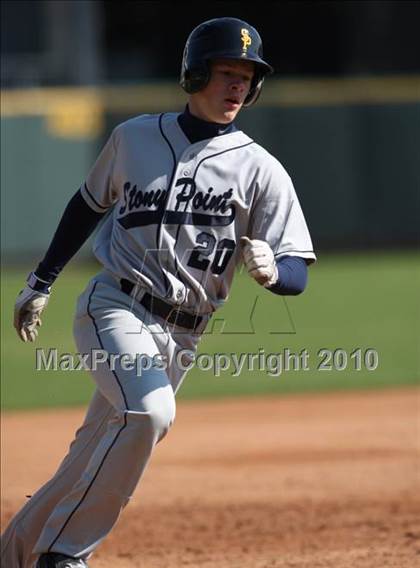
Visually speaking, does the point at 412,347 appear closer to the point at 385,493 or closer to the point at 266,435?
the point at 266,435

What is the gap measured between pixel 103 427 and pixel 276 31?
2134cm

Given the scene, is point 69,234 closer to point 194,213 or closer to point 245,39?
point 194,213

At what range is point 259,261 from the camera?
3631 millimetres

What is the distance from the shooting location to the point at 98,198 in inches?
167

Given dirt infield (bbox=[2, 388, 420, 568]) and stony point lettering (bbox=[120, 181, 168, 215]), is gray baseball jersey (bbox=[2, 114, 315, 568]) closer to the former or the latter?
stony point lettering (bbox=[120, 181, 168, 215])

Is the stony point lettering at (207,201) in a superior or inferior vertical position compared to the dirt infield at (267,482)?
superior

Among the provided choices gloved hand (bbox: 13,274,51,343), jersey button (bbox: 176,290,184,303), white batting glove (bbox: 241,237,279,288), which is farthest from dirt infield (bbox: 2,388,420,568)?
white batting glove (bbox: 241,237,279,288)

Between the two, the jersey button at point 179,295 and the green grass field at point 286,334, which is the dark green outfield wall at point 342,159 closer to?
the green grass field at point 286,334

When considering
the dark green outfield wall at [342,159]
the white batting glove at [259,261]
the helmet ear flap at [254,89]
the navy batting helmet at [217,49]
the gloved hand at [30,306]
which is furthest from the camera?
the dark green outfield wall at [342,159]

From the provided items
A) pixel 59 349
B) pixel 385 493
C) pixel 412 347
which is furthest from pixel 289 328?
pixel 385 493

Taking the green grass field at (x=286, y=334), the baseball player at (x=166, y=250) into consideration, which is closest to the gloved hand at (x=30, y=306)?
the baseball player at (x=166, y=250)

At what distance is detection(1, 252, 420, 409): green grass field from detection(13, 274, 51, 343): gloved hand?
423 centimetres

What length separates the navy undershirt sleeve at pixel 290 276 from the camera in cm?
380

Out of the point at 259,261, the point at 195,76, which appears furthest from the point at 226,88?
the point at 259,261
